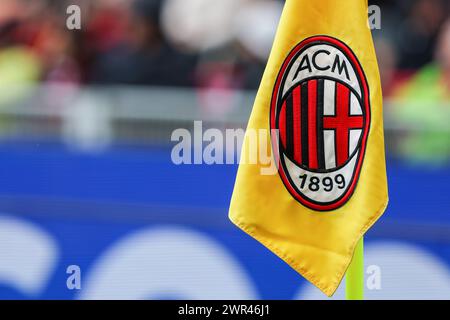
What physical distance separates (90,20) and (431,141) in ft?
5.96

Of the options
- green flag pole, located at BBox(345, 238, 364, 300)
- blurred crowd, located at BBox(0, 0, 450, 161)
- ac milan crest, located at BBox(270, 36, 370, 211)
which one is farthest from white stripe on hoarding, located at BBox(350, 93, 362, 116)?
blurred crowd, located at BBox(0, 0, 450, 161)

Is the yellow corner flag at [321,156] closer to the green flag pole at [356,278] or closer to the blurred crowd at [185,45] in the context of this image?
the green flag pole at [356,278]

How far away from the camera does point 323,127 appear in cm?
339

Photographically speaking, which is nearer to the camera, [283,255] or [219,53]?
[283,255]

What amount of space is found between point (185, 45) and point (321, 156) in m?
1.83

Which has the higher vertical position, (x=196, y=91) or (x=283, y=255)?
(x=196, y=91)

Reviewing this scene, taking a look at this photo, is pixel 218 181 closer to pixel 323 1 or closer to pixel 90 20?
pixel 90 20

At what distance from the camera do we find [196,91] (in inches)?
192

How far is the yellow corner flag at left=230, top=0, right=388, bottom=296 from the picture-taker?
3.36m

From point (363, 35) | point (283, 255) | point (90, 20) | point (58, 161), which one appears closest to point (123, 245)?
point (58, 161)

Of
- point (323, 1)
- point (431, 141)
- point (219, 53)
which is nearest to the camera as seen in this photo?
point (323, 1)

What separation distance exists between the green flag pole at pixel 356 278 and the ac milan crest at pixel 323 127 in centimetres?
18

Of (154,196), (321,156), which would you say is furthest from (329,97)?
(154,196)

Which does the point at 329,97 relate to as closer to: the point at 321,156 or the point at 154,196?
the point at 321,156
